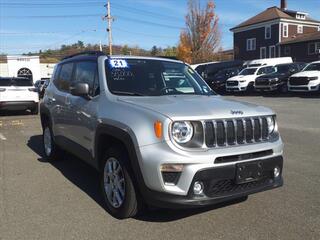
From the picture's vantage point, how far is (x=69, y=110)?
659 centimetres

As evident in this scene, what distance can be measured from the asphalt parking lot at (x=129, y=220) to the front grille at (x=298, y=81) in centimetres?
1806

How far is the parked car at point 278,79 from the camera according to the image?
2725 cm

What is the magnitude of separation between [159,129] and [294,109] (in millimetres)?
14127

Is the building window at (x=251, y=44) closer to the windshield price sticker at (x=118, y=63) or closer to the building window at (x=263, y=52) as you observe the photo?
the building window at (x=263, y=52)

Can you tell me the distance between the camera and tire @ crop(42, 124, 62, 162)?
26.0 ft

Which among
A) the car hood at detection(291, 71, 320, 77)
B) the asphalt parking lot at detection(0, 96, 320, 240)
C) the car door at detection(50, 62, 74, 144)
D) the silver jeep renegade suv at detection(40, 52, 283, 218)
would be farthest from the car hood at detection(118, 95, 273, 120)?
the car hood at detection(291, 71, 320, 77)

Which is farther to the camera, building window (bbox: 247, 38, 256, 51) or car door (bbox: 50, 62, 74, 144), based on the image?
building window (bbox: 247, 38, 256, 51)

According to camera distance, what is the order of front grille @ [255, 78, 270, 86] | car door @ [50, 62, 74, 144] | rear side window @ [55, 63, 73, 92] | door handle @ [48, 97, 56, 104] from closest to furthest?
1. car door @ [50, 62, 74, 144]
2. rear side window @ [55, 63, 73, 92]
3. door handle @ [48, 97, 56, 104]
4. front grille @ [255, 78, 270, 86]

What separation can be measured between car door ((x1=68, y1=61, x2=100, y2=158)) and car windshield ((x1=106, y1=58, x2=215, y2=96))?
0.91 ft

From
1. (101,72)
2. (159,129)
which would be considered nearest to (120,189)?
(159,129)

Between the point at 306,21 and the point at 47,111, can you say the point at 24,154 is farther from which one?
the point at 306,21

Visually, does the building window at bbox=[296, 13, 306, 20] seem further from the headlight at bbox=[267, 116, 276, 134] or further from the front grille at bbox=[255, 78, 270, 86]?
the headlight at bbox=[267, 116, 276, 134]

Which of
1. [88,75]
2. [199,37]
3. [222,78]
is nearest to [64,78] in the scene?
[88,75]

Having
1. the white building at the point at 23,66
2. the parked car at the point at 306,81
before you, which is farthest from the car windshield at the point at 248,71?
the white building at the point at 23,66
